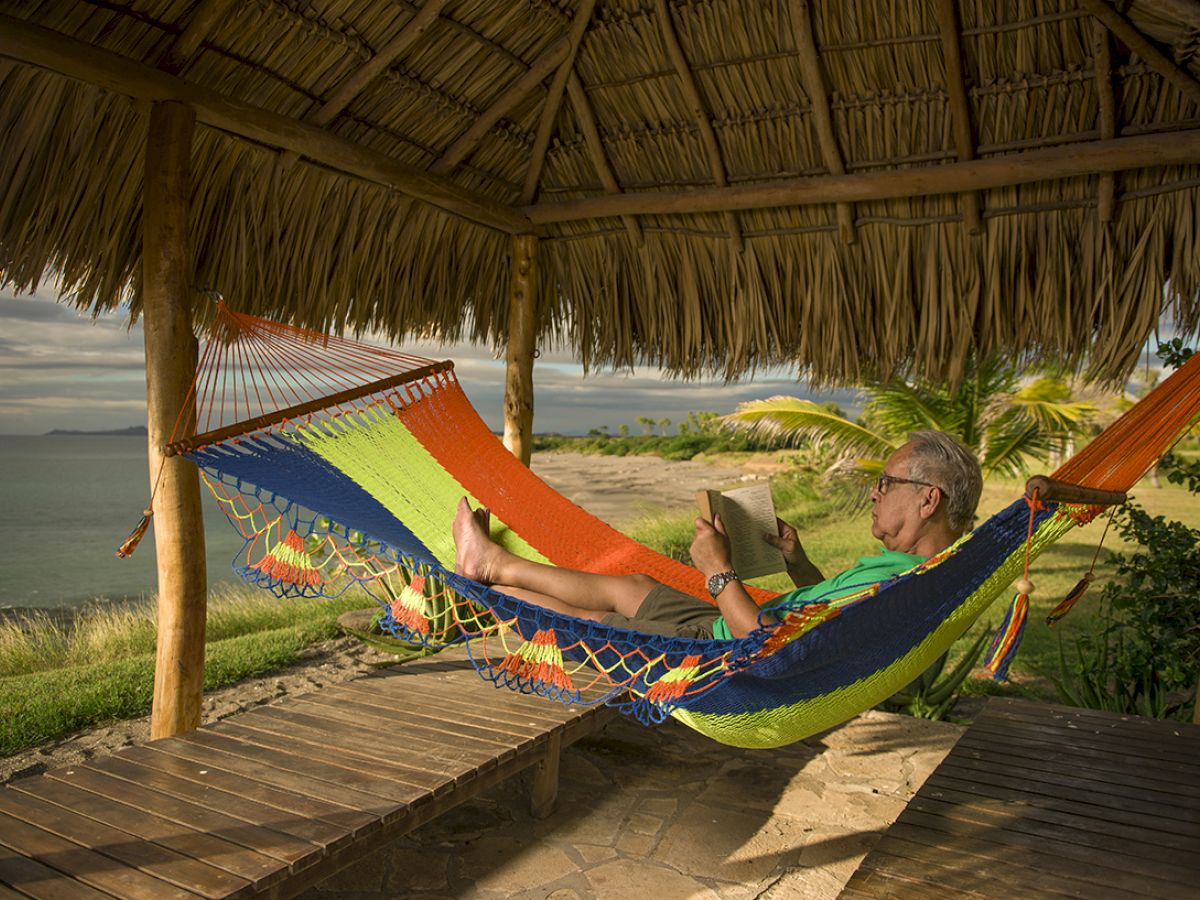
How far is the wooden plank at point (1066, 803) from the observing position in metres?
1.55

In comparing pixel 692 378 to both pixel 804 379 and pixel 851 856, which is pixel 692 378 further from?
pixel 851 856

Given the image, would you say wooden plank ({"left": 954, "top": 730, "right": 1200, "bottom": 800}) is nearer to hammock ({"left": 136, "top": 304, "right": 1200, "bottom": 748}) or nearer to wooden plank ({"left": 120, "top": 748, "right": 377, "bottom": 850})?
hammock ({"left": 136, "top": 304, "right": 1200, "bottom": 748})

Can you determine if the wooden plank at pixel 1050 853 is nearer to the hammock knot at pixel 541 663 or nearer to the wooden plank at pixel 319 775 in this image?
the hammock knot at pixel 541 663

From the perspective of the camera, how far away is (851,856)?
7.09ft

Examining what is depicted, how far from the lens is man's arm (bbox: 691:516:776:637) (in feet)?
5.32

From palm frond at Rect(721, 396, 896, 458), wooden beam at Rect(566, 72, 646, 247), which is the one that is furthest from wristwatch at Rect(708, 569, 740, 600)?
palm frond at Rect(721, 396, 896, 458)

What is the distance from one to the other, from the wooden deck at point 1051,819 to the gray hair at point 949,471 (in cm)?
51

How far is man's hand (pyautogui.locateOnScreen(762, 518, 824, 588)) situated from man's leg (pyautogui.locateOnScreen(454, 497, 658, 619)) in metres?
0.28

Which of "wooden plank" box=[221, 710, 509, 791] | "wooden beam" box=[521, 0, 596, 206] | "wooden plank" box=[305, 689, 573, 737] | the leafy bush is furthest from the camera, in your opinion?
"wooden beam" box=[521, 0, 596, 206]

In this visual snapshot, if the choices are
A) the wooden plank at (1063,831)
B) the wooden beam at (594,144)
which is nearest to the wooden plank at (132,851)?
the wooden plank at (1063,831)

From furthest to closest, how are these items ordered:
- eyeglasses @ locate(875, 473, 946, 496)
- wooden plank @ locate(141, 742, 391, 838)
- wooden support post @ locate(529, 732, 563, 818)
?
wooden support post @ locate(529, 732, 563, 818)
eyeglasses @ locate(875, 473, 946, 496)
wooden plank @ locate(141, 742, 391, 838)

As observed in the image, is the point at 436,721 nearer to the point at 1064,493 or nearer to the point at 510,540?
the point at 510,540

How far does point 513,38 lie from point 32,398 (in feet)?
56.6

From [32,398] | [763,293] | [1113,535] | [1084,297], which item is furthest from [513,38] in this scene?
[32,398]
